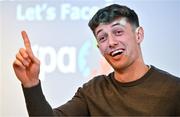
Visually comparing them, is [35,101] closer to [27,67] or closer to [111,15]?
[27,67]

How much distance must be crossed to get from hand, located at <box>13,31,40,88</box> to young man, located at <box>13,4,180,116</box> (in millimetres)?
99

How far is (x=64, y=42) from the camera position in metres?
1.89

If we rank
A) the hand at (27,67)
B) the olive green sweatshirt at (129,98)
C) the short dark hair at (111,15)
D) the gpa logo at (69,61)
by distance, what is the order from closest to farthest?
1. the hand at (27,67)
2. the olive green sweatshirt at (129,98)
3. the short dark hair at (111,15)
4. the gpa logo at (69,61)

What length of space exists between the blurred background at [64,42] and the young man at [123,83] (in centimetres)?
50

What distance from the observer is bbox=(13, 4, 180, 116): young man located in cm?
123

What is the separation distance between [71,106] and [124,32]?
1.06ft

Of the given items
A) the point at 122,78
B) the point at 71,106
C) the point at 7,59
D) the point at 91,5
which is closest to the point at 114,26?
the point at 122,78

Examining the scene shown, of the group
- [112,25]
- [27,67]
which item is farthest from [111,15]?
[27,67]

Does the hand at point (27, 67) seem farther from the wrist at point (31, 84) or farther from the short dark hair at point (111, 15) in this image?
the short dark hair at point (111, 15)

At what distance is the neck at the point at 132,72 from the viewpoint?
4.29 feet

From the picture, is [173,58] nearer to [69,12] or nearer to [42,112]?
[69,12]

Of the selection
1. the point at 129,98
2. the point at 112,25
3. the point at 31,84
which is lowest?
Answer: the point at 129,98

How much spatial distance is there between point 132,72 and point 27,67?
1.30 feet

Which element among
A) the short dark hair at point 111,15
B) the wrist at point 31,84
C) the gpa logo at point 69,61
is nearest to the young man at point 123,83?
the short dark hair at point 111,15
